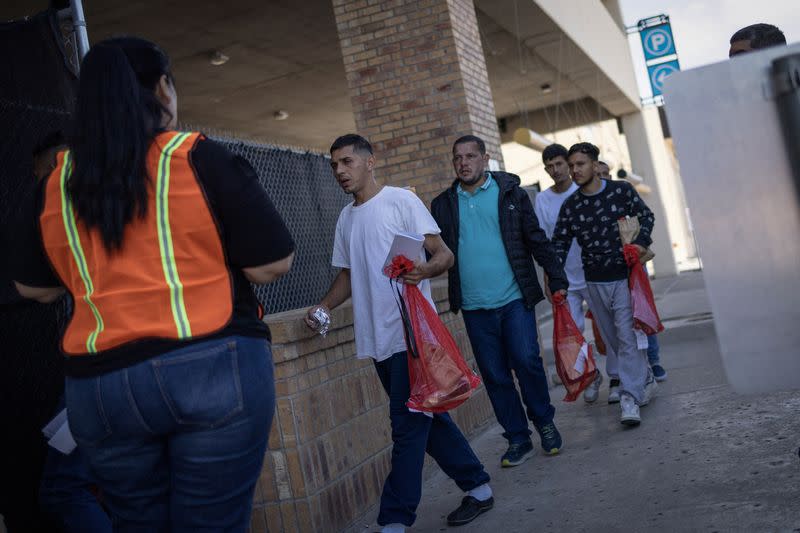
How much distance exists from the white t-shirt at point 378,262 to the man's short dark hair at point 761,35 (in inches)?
74.1

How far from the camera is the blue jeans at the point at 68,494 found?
12.4ft

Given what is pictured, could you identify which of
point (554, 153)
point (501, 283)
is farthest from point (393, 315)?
point (554, 153)

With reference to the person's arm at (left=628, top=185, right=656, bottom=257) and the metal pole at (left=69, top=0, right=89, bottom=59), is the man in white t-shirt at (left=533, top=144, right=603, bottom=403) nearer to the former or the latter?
the person's arm at (left=628, top=185, right=656, bottom=257)

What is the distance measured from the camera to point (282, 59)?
46.8 ft

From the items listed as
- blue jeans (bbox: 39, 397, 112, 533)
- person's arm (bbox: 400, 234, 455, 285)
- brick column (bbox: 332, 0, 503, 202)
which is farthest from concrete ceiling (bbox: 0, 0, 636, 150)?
blue jeans (bbox: 39, 397, 112, 533)

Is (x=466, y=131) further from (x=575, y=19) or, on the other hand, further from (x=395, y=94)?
(x=575, y=19)

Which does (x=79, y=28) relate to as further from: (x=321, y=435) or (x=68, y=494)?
(x=321, y=435)

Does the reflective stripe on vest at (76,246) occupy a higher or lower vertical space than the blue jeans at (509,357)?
higher

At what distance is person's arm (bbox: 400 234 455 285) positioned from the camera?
4.42 metres

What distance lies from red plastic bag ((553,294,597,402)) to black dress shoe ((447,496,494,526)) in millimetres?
1418

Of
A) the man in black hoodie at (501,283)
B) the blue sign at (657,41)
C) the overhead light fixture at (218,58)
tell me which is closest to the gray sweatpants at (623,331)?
the man in black hoodie at (501,283)

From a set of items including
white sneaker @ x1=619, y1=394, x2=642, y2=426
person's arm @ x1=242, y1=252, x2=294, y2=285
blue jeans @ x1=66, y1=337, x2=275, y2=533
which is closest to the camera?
blue jeans @ x1=66, y1=337, x2=275, y2=533

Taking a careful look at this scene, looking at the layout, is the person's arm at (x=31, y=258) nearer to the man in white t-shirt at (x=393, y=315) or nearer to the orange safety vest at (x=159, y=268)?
the orange safety vest at (x=159, y=268)

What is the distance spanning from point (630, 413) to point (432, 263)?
8.32 ft
